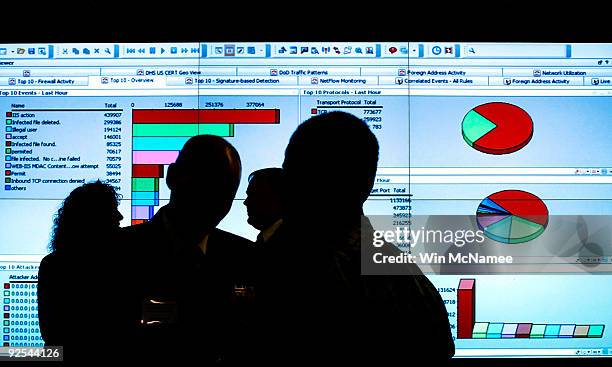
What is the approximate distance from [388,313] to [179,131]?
1.32 metres

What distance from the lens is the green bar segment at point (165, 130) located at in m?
2.13

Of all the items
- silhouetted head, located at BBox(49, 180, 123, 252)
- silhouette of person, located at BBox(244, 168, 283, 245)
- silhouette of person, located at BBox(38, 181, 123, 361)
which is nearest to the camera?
silhouette of person, located at BBox(38, 181, 123, 361)

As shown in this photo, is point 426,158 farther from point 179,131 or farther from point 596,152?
point 179,131

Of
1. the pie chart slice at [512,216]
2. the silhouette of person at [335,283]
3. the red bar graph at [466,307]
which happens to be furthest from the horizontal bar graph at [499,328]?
the silhouette of person at [335,283]

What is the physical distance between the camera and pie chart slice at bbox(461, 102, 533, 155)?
6.92ft

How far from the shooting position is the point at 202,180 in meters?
1.50

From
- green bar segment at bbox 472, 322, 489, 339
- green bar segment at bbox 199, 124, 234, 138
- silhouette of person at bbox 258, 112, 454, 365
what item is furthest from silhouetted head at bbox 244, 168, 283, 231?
silhouette of person at bbox 258, 112, 454, 365

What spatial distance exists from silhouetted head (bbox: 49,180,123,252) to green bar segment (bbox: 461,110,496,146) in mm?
1268

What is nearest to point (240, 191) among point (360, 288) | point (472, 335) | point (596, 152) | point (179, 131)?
point (179, 131)

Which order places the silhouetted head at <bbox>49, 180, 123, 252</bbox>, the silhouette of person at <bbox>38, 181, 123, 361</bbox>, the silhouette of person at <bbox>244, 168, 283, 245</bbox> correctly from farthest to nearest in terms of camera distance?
the silhouette of person at <bbox>244, 168, 283, 245</bbox>, the silhouetted head at <bbox>49, 180, 123, 252</bbox>, the silhouette of person at <bbox>38, 181, 123, 361</bbox>

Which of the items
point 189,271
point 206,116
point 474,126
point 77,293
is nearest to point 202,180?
point 189,271

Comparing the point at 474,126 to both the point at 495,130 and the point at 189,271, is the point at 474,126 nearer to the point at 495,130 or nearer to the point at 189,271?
the point at 495,130

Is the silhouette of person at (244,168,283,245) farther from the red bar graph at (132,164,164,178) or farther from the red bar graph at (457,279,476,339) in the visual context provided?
the red bar graph at (457,279,476,339)

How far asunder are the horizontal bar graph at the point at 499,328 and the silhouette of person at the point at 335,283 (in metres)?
1.03
